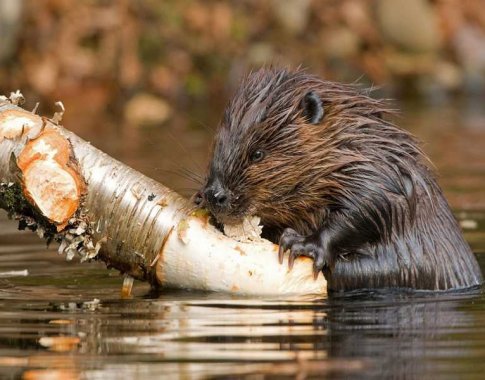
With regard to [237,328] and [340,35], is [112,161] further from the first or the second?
[340,35]

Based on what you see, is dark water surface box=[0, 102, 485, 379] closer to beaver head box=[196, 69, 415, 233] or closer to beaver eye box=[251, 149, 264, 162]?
beaver head box=[196, 69, 415, 233]

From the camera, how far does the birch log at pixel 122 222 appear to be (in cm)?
543

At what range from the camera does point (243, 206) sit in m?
5.67

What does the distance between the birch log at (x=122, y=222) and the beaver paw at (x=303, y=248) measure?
0.14 feet

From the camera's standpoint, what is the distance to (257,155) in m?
5.75

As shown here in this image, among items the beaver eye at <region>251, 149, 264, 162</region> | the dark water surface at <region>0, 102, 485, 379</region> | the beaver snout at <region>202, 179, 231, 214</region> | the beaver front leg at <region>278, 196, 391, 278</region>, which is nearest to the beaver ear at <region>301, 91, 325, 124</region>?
the beaver eye at <region>251, 149, 264, 162</region>

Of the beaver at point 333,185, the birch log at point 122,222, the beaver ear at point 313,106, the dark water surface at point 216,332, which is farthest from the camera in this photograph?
the beaver ear at point 313,106

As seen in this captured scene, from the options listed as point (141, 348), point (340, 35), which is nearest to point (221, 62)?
point (340, 35)

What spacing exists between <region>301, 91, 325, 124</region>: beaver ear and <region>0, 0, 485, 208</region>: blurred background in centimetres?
871

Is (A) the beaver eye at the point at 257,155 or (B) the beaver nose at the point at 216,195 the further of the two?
(A) the beaver eye at the point at 257,155

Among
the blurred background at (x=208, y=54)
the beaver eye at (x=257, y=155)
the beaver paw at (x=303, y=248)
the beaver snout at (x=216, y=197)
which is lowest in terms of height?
the beaver paw at (x=303, y=248)

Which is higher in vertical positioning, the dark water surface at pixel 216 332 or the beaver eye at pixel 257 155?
the beaver eye at pixel 257 155

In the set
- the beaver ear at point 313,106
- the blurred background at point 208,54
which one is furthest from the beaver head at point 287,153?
the blurred background at point 208,54

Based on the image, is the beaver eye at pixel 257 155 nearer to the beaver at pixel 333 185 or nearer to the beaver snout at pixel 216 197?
the beaver at pixel 333 185
